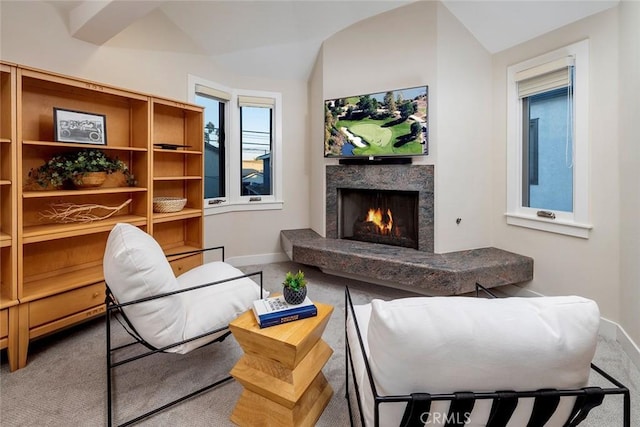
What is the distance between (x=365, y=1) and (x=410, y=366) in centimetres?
340

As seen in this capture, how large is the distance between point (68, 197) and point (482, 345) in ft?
9.74

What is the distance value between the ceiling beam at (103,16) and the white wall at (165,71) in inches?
4.0

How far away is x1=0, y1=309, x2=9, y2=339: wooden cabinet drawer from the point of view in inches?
72.0

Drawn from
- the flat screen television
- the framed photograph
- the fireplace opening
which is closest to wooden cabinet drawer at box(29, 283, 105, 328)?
the framed photograph

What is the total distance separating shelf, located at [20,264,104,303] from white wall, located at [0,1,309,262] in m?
1.37

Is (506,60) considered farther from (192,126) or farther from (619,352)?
(192,126)

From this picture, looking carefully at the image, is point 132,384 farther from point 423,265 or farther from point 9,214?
point 423,265

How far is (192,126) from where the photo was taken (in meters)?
3.32

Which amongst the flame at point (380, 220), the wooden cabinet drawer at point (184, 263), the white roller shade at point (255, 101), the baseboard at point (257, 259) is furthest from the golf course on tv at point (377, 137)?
the wooden cabinet drawer at point (184, 263)

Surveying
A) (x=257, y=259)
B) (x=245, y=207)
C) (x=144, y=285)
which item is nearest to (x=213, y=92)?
(x=245, y=207)

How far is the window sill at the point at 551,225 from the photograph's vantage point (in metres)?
2.48

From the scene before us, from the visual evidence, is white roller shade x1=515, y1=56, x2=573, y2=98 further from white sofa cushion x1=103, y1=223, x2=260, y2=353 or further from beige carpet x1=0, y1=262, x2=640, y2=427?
white sofa cushion x1=103, y1=223, x2=260, y2=353

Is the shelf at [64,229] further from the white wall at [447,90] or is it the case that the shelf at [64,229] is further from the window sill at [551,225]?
the window sill at [551,225]

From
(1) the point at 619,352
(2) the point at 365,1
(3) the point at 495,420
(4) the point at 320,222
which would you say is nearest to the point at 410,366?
(3) the point at 495,420
